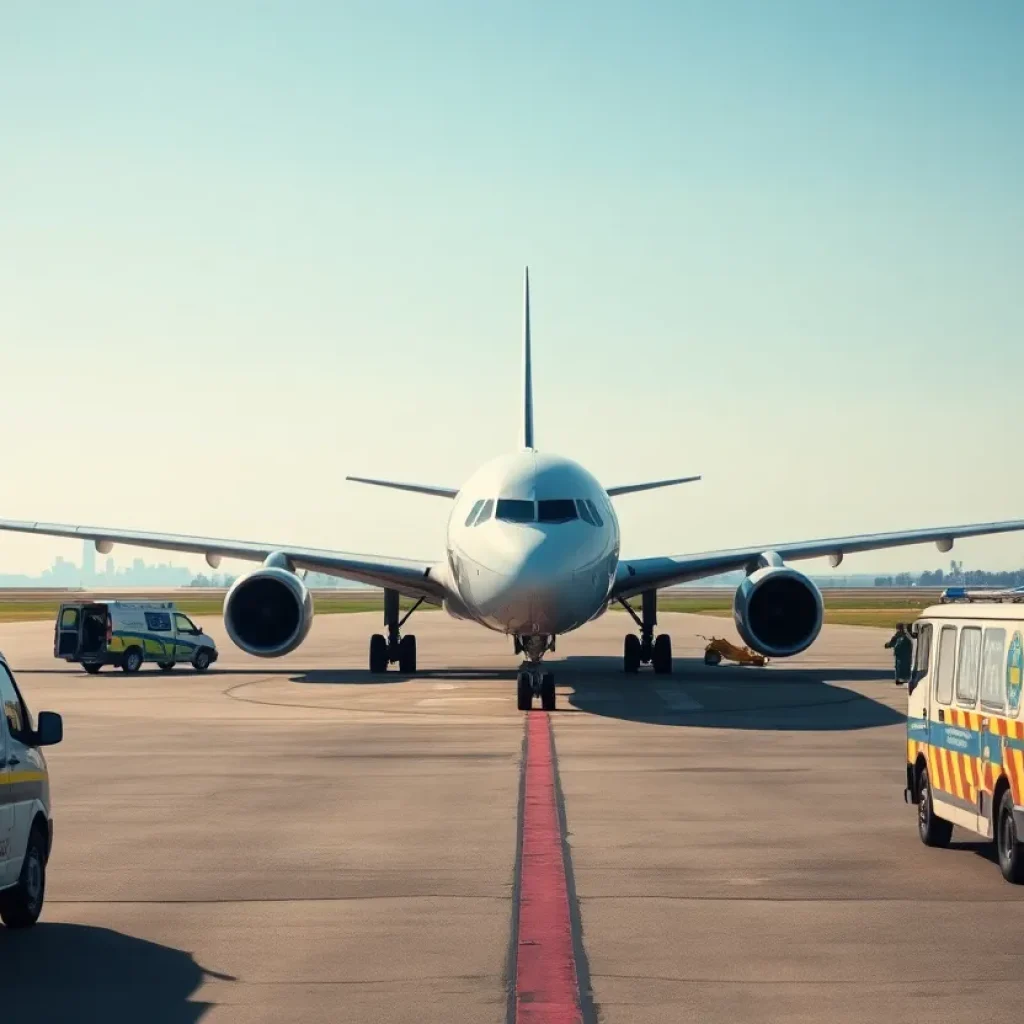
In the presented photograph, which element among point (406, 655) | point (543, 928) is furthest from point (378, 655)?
point (543, 928)

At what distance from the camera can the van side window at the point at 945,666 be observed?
1309cm

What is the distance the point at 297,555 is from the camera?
3619 cm

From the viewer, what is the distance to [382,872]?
11.9 metres

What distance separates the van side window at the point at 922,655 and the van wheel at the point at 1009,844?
7.78 ft

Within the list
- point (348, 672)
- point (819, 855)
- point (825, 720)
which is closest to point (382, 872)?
point (819, 855)

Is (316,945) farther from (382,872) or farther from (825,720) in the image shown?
(825,720)

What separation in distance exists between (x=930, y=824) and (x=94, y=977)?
6944 millimetres

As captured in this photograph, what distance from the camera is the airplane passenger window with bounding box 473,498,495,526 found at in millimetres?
28594

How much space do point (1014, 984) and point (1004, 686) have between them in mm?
3441

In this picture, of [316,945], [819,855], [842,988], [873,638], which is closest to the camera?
[842,988]

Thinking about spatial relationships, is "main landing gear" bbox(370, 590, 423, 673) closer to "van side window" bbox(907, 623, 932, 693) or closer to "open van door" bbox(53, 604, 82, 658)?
"open van door" bbox(53, 604, 82, 658)

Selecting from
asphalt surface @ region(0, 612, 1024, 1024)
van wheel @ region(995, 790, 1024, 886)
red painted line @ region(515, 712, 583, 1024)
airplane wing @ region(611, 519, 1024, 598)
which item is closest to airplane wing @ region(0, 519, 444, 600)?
airplane wing @ region(611, 519, 1024, 598)

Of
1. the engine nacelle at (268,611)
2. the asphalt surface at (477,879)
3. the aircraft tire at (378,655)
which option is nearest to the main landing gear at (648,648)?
the aircraft tire at (378,655)

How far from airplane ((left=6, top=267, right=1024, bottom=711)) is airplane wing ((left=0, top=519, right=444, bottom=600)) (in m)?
0.04
